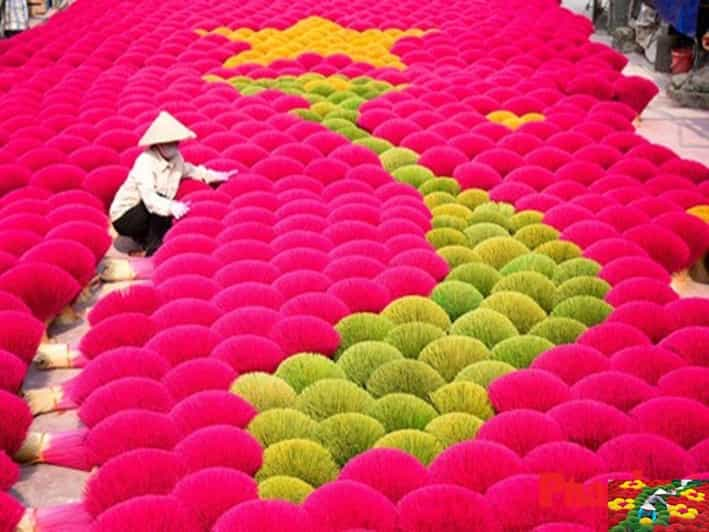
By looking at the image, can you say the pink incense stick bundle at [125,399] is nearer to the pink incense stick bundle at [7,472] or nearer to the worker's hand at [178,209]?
the pink incense stick bundle at [7,472]

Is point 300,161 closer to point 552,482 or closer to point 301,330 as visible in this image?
point 301,330

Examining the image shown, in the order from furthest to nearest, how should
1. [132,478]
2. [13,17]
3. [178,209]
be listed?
1. [13,17]
2. [178,209]
3. [132,478]

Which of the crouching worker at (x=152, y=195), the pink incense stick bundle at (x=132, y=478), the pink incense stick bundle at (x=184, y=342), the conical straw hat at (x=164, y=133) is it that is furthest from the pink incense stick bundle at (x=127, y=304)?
the conical straw hat at (x=164, y=133)

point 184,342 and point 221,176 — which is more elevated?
point 184,342

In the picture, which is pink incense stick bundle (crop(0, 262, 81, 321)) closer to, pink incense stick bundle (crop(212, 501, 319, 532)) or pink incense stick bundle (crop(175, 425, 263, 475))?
pink incense stick bundle (crop(175, 425, 263, 475))

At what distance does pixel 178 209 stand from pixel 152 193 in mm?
159

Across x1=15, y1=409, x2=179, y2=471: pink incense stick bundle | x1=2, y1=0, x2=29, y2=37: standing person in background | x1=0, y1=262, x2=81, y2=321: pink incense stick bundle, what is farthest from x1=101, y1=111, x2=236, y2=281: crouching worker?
x1=2, y1=0, x2=29, y2=37: standing person in background

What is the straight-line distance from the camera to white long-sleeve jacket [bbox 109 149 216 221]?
4777 mm

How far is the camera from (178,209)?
4.77 m

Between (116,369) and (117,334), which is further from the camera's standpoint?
(117,334)

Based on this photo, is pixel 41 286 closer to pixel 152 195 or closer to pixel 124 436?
pixel 152 195

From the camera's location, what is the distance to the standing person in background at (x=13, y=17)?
460 inches

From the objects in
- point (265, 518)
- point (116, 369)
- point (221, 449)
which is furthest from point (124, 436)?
point (265, 518)

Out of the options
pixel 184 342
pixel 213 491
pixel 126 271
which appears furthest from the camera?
pixel 126 271
